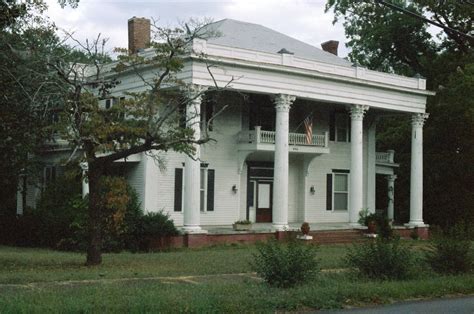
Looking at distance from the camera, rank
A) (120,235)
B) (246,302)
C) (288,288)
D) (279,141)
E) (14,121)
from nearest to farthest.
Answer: (246,302)
(288,288)
(14,121)
(120,235)
(279,141)

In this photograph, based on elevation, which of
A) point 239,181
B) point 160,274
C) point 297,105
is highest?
point 297,105

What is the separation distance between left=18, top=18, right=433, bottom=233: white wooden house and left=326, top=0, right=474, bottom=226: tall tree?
7.92 feet

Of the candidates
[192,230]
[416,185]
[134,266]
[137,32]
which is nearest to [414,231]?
[416,185]

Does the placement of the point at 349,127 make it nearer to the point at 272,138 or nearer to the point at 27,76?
the point at 272,138

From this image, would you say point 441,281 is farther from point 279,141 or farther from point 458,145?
point 458,145

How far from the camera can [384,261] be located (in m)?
15.7

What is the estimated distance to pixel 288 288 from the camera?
14.0m

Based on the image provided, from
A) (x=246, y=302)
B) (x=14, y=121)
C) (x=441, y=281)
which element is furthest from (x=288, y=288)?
(x=14, y=121)

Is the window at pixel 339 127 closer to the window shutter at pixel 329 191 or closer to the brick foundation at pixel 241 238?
the window shutter at pixel 329 191

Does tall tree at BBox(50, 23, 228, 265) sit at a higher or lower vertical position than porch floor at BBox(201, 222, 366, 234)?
higher

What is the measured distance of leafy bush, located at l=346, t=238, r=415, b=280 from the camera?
15734 mm

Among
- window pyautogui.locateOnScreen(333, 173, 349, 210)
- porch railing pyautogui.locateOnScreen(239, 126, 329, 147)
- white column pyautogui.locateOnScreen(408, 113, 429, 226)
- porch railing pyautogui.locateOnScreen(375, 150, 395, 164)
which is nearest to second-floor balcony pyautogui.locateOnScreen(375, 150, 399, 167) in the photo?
porch railing pyautogui.locateOnScreen(375, 150, 395, 164)

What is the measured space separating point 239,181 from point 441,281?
18910mm

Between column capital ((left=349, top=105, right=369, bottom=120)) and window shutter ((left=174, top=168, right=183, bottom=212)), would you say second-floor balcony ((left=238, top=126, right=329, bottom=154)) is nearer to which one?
column capital ((left=349, top=105, right=369, bottom=120))
